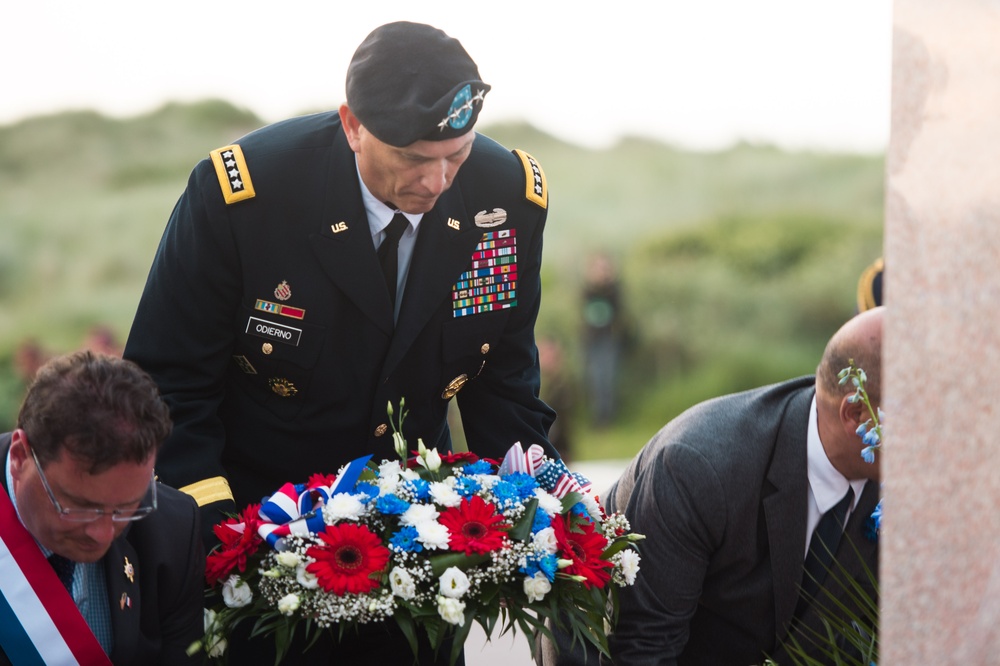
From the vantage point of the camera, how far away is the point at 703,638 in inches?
115

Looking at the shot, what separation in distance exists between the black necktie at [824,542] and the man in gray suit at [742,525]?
13mm

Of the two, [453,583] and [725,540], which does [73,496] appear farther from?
[725,540]

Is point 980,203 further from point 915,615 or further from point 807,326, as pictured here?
point 807,326

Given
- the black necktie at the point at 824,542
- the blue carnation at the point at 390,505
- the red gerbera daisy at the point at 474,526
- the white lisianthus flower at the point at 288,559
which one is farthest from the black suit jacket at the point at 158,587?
the black necktie at the point at 824,542

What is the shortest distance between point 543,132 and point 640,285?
1548mm

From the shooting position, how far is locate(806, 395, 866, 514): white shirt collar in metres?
2.82

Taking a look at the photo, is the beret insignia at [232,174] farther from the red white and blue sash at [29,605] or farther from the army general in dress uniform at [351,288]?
the red white and blue sash at [29,605]

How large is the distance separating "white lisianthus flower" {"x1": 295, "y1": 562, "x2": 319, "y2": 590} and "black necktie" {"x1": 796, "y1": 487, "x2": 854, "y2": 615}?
1205 millimetres

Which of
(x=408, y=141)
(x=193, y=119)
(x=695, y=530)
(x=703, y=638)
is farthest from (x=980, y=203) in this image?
(x=193, y=119)

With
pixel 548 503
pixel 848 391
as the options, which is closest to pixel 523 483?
pixel 548 503

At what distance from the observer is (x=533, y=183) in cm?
279

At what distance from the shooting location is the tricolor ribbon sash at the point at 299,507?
2145 mm

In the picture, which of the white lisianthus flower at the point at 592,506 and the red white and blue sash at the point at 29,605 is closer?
the red white and blue sash at the point at 29,605

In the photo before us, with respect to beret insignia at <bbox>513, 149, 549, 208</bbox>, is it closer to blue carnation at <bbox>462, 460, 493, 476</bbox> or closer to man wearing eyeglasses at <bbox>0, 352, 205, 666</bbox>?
blue carnation at <bbox>462, 460, 493, 476</bbox>
